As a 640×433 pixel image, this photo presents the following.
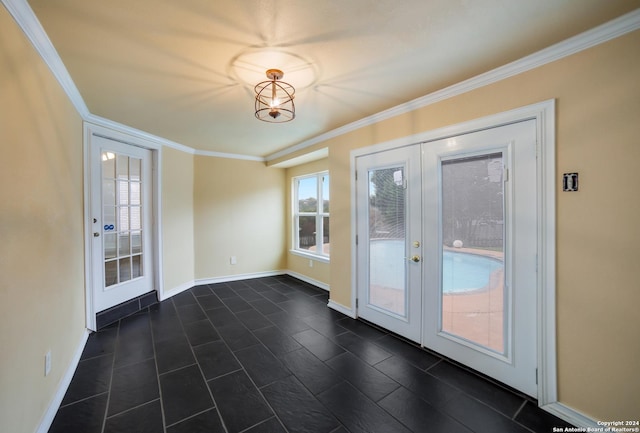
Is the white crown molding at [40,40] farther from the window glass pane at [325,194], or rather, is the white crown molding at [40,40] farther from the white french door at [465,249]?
the window glass pane at [325,194]

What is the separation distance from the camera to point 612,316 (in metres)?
1.50

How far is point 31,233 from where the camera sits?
1.53 m

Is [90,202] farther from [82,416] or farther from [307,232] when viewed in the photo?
[307,232]

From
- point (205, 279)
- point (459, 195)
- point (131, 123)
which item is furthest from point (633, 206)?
point (205, 279)

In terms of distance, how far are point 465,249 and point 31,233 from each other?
3014 millimetres

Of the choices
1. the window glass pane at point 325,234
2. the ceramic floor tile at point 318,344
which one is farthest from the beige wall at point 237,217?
the ceramic floor tile at point 318,344

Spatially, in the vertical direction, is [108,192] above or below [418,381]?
above

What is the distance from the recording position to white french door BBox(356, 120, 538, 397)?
1854 mm

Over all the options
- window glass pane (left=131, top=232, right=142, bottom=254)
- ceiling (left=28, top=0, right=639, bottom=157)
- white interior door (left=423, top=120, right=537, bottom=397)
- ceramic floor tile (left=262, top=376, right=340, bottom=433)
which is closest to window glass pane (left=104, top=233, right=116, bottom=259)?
window glass pane (left=131, top=232, right=142, bottom=254)

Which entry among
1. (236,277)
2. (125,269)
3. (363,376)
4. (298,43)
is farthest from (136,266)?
(298,43)

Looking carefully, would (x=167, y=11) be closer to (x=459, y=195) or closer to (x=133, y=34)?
(x=133, y=34)

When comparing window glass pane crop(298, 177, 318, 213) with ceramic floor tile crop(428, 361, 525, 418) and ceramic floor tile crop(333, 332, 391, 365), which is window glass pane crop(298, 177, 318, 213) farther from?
ceramic floor tile crop(428, 361, 525, 418)

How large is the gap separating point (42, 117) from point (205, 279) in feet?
11.2

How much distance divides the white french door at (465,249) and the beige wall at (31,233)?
271cm
